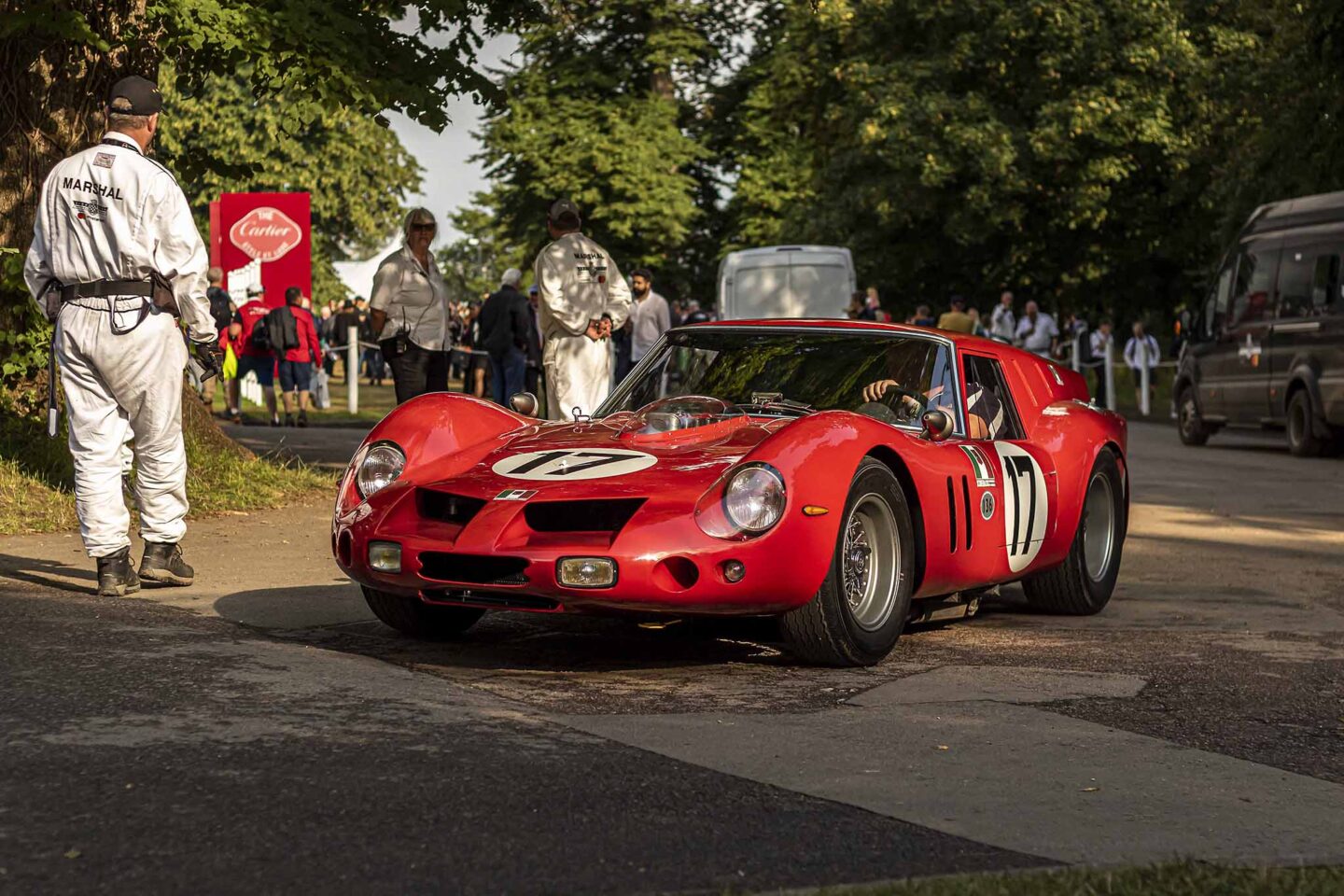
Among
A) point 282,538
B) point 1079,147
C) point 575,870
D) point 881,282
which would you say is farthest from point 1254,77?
point 575,870

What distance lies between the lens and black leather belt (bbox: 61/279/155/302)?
301 inches

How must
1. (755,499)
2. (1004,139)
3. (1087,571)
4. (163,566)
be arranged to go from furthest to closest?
(1004,139) → (1087,571) → (163,566) → (755,499)

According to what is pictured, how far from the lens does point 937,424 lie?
7.32 metres

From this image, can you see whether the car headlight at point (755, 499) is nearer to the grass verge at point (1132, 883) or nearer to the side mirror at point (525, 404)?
the side mirror at point (525, 404)

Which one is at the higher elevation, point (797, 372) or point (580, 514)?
point (797, 372)

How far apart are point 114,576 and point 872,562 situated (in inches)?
122

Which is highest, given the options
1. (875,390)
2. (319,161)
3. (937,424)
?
(319,161)

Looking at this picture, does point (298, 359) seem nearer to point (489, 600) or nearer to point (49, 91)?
point (49, 91)

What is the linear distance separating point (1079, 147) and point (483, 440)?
111 feet

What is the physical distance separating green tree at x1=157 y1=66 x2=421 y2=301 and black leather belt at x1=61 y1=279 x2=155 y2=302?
48.6 meters

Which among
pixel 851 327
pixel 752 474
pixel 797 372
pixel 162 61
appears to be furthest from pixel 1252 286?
pixel 752 474

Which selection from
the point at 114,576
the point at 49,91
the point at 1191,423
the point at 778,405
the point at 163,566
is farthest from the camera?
the point at 1191,423

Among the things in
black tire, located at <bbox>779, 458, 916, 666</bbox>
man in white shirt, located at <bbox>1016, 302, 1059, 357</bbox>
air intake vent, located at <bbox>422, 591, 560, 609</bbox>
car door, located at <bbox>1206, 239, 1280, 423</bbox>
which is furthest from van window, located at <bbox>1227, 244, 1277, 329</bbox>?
air intake vent, located at <bbox>422, 591, 560, 609</bbox>

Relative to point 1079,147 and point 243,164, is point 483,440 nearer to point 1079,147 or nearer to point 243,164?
point 243,164
